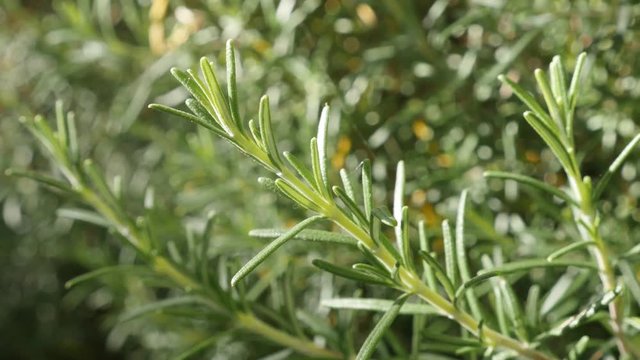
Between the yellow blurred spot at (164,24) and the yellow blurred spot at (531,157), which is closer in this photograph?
the yellow blurred spot at (531,157)

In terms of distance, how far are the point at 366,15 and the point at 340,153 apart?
0.12m

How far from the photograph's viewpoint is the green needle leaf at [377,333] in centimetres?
36

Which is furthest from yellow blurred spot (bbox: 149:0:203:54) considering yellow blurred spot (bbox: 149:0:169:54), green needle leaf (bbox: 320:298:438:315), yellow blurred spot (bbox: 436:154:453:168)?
green needle leaf (bbox: 320:298:438:315)

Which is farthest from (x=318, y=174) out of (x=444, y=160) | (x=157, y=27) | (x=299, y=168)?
(x=157, y=27)

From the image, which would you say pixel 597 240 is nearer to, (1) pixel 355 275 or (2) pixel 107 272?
(1) pixel 355 275

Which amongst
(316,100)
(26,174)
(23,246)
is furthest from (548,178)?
(23,246)

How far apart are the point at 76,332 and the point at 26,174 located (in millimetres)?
637

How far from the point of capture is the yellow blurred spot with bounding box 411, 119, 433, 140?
631 millimetres

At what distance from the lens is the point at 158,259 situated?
527mm

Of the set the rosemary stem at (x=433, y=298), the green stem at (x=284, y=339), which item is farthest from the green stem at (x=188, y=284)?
the rosemary stem at (x=433, y=298)

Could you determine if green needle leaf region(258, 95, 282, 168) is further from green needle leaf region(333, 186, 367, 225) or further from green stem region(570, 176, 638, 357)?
green stem region(570, 176, 638, 357)

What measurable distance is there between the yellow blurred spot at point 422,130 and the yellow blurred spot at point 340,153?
54 mm

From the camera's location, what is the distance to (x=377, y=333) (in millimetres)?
368

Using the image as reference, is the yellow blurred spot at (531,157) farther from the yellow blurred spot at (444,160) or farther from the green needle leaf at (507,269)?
the green needle leaf at (507,269)
